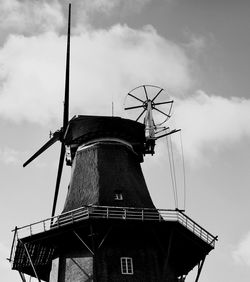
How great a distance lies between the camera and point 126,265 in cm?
2422

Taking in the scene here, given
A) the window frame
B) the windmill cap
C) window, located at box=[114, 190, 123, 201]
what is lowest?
the window frame

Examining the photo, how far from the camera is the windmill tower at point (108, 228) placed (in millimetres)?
24062

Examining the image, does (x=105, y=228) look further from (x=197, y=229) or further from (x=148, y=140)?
(x=148, y=140)

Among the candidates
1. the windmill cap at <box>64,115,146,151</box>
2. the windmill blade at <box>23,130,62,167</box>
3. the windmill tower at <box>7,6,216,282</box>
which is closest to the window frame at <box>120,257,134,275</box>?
the windmill tower at <box>7,6,216,282</box>

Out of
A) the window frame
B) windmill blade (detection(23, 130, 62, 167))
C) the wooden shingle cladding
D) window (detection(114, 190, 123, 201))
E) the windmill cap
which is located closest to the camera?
the window frame

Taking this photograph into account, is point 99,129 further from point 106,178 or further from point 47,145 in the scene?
point 47,145

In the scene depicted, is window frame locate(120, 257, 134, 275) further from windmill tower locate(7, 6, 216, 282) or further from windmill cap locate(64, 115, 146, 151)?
windmill cap locate(64, 115, 146, 151)

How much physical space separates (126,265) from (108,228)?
5.91 feet

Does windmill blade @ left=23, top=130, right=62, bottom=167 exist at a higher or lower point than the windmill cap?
higher

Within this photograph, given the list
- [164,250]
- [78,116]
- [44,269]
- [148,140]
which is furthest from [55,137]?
[164,250]

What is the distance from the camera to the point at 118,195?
2641 centimetres

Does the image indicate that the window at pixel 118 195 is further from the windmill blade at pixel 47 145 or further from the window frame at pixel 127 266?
the windmill blade at pixel 47 145

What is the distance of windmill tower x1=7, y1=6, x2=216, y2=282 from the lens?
24.1 m

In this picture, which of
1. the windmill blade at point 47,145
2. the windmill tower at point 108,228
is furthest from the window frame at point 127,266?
the windmill blade at point 47,145
